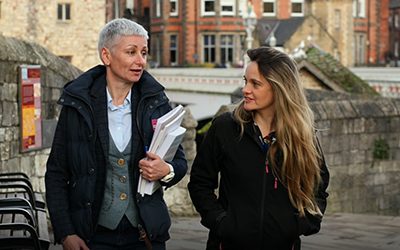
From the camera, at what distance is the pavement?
8438 millimetres

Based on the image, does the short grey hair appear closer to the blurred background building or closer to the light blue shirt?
the light blue shirt

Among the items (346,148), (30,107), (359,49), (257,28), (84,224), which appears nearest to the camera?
(84,224)

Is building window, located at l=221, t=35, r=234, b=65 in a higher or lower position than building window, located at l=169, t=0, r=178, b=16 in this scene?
lower

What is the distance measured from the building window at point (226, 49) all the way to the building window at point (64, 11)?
32.6 meters

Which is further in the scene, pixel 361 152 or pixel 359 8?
pixel 359 8

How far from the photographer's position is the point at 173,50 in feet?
233

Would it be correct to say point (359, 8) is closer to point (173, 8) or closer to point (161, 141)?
point (173, 8)

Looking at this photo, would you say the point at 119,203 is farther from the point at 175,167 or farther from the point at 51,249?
the point at 51,249

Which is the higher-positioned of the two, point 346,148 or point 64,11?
point 64,11

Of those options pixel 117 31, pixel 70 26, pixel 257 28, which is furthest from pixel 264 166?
pixel 257 28

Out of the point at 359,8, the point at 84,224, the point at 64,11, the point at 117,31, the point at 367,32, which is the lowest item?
the point at 84,224

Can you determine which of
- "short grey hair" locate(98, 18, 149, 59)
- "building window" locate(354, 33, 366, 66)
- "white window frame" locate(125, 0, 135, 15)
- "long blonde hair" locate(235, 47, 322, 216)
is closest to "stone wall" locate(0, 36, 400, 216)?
"short grey hair" locate(98, 18, 149, 59)

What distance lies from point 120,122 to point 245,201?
0.74m

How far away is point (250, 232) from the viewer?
3.86 m
